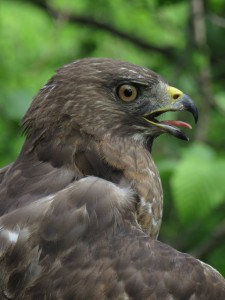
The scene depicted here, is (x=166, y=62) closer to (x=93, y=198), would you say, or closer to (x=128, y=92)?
(x=128, y=92)

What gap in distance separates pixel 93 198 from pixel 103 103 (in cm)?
55

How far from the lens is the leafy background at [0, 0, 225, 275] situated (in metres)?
6.36

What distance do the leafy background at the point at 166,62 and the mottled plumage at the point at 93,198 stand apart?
128 cm

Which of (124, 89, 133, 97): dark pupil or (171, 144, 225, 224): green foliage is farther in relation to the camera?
(171, 144, 225, 224): green foliage

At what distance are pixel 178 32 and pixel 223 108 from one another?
7.47ft

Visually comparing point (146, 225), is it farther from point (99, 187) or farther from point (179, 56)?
point (179, 56)

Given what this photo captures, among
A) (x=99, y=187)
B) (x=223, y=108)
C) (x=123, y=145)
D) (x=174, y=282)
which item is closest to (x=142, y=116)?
(x=123, y=145)

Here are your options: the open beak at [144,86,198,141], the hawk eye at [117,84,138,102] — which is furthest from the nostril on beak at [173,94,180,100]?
the hawk eye at [117,84,138,102]

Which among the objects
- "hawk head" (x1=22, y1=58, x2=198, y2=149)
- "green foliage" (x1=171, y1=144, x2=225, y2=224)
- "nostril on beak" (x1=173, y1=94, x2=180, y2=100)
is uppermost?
"nostril on beak" (x1=173, y1=94, x2=180, y2=100)

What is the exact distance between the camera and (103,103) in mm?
4922

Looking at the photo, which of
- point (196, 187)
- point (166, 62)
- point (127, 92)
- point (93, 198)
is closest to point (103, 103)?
point (127, 92)

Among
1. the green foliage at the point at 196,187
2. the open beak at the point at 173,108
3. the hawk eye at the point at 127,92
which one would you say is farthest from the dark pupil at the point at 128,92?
the green foliage at the point at 196,187

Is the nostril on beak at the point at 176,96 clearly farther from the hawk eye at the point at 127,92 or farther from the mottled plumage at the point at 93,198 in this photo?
the hawk eye at the point at 127,92

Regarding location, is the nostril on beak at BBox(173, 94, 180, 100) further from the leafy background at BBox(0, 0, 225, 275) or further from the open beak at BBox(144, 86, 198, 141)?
the leafy background at BBox(0, 0, 225, 275)
